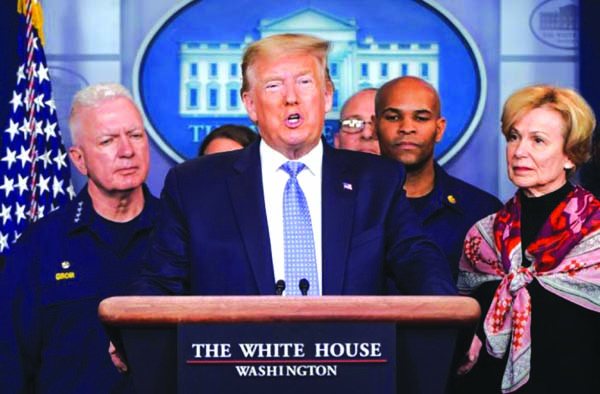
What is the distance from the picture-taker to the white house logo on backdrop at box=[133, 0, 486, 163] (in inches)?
168

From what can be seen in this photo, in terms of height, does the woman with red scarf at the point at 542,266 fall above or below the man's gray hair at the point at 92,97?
below

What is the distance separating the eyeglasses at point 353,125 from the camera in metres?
4.02

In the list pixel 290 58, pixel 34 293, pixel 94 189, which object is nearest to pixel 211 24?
pixel 94 189

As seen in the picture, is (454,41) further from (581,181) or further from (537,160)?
(537,160)

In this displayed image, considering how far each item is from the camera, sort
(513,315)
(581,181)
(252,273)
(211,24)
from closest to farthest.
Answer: (252,273), (513,315), (581,181), (211,24)

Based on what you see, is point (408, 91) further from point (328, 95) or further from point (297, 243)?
point (297, 243)

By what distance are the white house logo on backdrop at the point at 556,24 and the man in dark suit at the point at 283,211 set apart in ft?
6.63

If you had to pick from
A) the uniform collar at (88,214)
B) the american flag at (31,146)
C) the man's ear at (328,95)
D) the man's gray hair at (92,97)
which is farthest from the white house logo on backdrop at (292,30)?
the man's ear at (328,95)

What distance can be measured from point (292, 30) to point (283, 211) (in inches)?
80.9

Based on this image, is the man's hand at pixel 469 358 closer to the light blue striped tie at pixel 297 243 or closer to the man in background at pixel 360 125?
the light blue striped tie at pixel 297 243

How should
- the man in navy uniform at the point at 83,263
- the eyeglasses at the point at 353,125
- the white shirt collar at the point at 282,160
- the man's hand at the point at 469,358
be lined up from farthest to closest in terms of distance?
the eyeglasses at the point at 353,125 → the man in navy uniform at the point at 83,263 → the white shirt collar at the point at 282,160 → the man's hand at the point at 469,358

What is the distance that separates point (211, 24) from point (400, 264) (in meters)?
2.22

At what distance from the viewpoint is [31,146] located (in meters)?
3.98

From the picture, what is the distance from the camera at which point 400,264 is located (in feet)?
7.70
